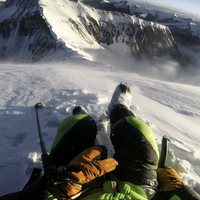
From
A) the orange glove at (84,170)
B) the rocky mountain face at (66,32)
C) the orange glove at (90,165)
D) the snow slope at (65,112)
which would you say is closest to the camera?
the orange glove at (84,170)

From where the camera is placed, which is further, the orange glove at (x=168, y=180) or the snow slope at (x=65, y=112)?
the snow slope at (x=65, y=112)

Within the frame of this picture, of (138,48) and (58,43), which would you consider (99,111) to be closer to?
(58,43)

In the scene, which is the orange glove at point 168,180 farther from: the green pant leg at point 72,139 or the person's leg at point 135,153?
the green pant leg at point 72,139

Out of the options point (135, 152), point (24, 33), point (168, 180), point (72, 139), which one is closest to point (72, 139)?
point (72, 139)

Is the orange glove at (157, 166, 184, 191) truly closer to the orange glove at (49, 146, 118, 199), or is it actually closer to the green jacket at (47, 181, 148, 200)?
the green jacket at (47, 181, 148, 200)

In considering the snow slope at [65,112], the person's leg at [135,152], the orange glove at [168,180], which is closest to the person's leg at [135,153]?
the person's leg at [135,152]

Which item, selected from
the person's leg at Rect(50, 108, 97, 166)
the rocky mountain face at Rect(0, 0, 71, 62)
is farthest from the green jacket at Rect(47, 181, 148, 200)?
the rocky mountain face at Rect(0, 0, 71, 62)

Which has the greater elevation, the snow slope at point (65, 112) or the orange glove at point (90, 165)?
the orange glove at point (90, 165)
